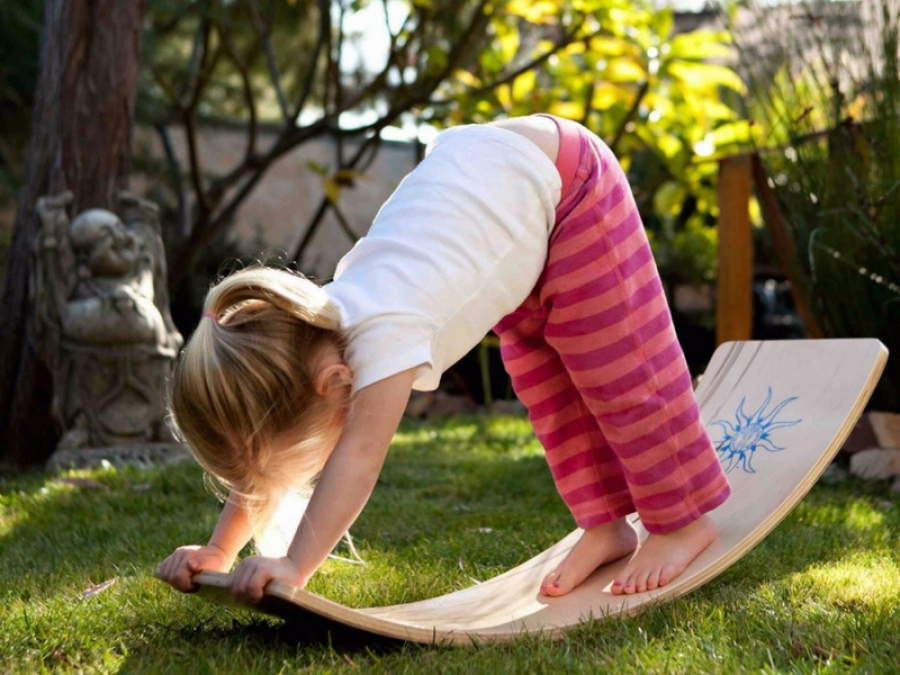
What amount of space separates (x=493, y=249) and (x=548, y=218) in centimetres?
15

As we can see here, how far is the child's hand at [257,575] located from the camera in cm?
140

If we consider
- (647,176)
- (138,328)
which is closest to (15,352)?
(138,328)

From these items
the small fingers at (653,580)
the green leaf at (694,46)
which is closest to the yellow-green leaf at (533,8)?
the green leaf at (694,46)

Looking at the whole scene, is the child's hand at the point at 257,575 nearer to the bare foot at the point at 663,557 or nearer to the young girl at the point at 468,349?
the young girl at the point at 468,349

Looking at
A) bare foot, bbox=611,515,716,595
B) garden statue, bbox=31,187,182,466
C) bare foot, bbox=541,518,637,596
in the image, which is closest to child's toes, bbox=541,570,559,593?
bare foot, bbox=541,518,637,596

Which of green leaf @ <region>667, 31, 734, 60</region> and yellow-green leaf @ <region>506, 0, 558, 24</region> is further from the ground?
yellow-green leaf @ <region>506, 0, 558, 24</region>

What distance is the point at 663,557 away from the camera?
188 cm

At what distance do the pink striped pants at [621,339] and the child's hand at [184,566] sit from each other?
0.70 meters

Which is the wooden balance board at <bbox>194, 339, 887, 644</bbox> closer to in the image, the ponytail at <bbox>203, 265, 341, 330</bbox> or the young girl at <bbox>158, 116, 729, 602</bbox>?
the young girl at <bbox>158, 116, 729, 602</bbox>

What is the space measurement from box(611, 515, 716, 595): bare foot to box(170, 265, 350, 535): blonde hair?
59 centimetres

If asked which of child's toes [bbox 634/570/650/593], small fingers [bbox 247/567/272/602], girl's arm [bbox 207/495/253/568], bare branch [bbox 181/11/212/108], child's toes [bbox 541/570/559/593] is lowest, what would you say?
child's toes [bbox 541/570/559/593]

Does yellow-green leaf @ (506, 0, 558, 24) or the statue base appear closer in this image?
the statue base

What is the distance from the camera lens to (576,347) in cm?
183

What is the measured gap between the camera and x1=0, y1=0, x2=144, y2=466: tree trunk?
428cm
